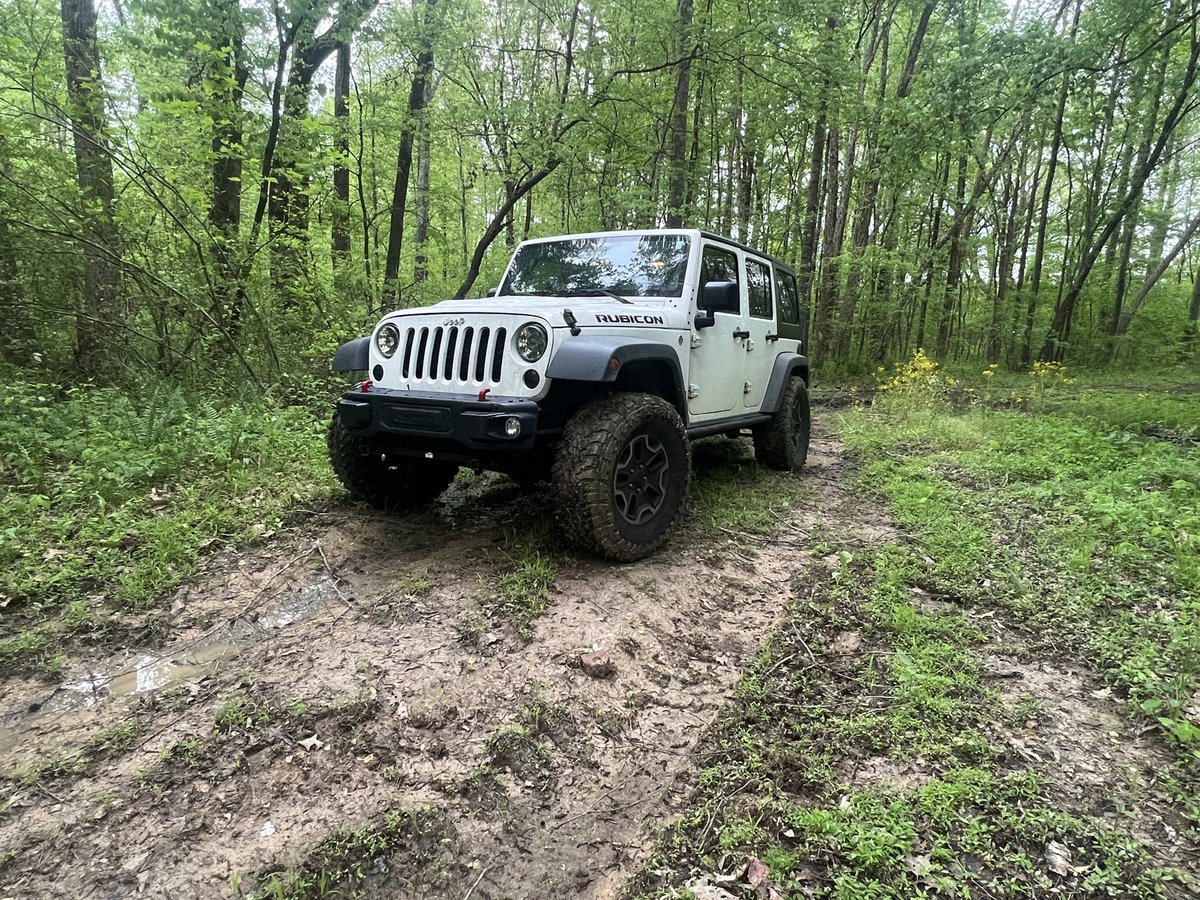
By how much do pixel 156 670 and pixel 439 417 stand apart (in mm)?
1517

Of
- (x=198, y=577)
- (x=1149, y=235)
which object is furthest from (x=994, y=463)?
(x=1149, y=235)

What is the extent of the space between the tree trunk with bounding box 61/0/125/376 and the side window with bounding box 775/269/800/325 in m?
5.87

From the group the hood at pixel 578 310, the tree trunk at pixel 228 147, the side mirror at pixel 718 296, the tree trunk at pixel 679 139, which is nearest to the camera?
the hood at pixel 578 310

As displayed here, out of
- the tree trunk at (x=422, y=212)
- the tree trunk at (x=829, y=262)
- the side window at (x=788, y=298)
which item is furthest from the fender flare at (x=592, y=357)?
the tree trunk at (x=829, y=262)

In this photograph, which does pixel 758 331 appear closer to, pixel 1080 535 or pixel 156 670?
pixel 1080 535

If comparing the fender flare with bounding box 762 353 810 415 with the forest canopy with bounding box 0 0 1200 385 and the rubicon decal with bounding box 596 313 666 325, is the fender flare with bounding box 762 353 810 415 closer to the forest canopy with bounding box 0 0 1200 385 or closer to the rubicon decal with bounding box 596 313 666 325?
the rubicon decal with bounding box 596 313 666 325

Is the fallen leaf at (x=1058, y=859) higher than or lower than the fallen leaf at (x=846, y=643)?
lower

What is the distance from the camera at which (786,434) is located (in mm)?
5609

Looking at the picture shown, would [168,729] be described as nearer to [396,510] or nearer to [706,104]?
[396,510]

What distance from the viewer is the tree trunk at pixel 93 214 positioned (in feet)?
17.3

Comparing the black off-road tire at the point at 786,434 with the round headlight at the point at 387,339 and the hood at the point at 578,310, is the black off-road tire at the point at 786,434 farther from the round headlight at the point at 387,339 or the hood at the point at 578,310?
the round headlight at the point at 387,339

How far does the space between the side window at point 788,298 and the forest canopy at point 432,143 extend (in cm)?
347

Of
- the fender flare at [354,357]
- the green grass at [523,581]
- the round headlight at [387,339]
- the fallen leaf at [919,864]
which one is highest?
the round headlight at [387,339]

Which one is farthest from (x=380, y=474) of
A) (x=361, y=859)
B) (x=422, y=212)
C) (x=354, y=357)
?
(x=422, y=212)
